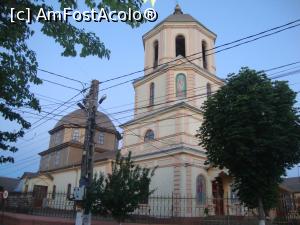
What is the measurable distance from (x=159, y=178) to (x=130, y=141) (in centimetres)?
592

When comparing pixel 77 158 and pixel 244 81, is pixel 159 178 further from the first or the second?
pixel 77 158

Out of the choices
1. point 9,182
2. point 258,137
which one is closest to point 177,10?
point 258,137

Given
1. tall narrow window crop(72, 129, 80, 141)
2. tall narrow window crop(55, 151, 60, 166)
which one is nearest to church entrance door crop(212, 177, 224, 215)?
tall narrow window crop(72, 129, 80, 141)

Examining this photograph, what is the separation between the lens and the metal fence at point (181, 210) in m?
19.4

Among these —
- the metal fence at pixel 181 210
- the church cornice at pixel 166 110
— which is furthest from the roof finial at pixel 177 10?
the metal fence at pixel 181 210

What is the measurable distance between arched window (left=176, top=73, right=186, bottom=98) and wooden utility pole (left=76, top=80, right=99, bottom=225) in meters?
12.4

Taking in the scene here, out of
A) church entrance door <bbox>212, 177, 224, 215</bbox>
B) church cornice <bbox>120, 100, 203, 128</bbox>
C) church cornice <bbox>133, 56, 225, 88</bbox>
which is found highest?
church cornice <bbox>133, 56, 225, 88</bbox>

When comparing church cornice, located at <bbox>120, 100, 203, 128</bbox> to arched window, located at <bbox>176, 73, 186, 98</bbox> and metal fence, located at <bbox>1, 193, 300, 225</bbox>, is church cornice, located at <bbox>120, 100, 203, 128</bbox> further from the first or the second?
metal fence, located at <bbox>1, 193, 300, 225</bbox>

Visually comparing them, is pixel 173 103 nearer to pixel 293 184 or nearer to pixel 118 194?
pixel 118 194

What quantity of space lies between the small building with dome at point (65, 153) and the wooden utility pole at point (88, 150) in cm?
2360

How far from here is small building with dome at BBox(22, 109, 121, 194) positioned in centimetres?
4053

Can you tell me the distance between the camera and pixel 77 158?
4509cm

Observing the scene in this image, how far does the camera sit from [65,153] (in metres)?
44.9

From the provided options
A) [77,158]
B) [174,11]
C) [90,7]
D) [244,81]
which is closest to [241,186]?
[244,81]
